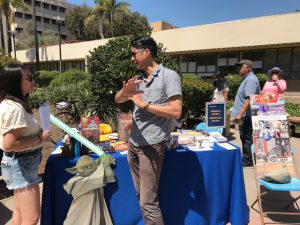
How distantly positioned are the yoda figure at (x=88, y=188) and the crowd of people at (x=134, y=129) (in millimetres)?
262

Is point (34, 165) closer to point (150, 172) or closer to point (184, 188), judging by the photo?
point (150, 172)

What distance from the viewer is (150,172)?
2574 mm

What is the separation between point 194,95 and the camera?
8.16 meters

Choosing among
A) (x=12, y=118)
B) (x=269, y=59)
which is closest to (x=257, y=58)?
(x=269, y=59)

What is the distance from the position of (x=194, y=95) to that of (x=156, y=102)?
5811mm

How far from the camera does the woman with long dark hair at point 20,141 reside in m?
2.14

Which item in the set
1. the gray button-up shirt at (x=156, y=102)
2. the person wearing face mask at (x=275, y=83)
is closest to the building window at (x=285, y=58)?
the person wearing face mask at (x=275, y=83)

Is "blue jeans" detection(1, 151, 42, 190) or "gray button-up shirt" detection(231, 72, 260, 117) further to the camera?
"gray button-up shirt" detection(231, 72, 260, 117)

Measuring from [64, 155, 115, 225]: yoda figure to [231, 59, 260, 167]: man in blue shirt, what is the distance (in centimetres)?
256

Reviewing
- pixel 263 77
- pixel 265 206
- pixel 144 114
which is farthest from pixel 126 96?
pixel 263 77

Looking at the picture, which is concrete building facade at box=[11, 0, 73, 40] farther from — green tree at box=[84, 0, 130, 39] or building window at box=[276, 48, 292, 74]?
building window at box=[276, 48, 292, 74]

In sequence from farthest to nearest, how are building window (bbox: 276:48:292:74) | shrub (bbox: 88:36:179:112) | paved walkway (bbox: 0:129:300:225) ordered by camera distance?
building window (bbox: 276:48:292:74) < shrub (bbox: 88:36:179:112) < paved walkway (bbox: 0:129:300:225)

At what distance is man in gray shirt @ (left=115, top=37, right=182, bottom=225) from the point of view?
7.88ft

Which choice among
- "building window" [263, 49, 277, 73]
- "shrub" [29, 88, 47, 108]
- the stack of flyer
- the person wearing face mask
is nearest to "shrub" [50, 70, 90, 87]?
"shrub" [29, 88, 47, 108]
